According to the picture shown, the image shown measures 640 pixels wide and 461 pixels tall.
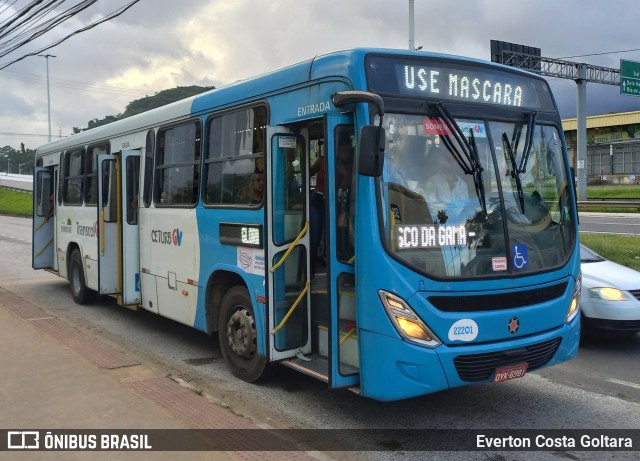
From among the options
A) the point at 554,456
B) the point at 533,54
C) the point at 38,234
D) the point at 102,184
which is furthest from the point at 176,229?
the point at 533,54

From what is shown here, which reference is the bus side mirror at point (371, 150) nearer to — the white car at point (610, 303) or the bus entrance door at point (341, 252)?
the bus entrance door at point (341, 252)

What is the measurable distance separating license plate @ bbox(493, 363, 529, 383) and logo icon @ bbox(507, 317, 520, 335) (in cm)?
27

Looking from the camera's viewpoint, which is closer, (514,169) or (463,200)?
(463,200)

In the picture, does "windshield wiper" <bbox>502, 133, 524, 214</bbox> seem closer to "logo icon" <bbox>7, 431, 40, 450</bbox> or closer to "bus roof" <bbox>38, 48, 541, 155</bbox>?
"bus roof" <bbox>38, 48, 541, 155</bbox>

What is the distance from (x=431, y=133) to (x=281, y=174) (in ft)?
4.73

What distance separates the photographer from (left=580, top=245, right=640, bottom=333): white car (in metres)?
7.18

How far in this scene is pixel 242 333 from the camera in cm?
613

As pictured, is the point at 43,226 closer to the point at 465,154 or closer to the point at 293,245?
the point at 293,245

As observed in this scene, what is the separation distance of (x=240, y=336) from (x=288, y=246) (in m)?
1.29

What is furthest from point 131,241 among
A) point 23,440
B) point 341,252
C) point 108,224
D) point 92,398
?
point 341,252

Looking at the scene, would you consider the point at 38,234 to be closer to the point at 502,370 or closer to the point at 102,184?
the point at 102,184

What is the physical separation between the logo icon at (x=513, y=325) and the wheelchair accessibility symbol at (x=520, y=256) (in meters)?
0.42

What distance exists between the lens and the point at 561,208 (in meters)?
5.38

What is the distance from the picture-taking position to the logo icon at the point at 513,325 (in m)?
4.72
